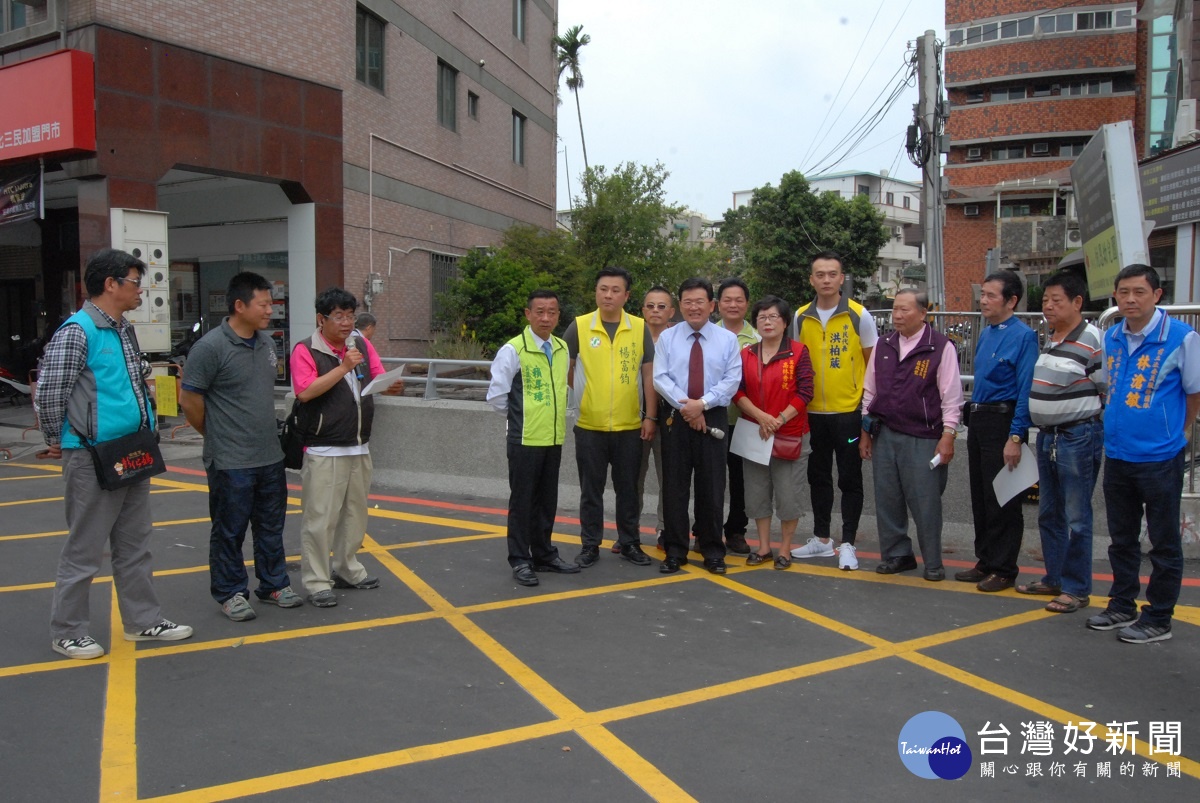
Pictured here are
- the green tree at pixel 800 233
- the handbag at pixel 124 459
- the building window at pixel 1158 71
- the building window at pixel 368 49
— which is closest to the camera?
the handbag at pixel 124 459

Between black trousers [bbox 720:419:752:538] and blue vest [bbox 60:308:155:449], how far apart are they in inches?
149

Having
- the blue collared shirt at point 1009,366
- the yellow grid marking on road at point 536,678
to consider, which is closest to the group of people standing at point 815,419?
the blue collared shirt at point 1009,366

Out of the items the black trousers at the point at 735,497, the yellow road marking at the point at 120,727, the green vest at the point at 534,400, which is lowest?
the yellow road marking at the point at 120,727

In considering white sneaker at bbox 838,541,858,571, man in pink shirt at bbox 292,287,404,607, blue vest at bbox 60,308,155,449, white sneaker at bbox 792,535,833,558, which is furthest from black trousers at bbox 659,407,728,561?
blue vest at bbox 60,308,155,449

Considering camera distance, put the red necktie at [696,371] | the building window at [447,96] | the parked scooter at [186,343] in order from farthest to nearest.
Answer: the building window at [447,96] → the parked scooter at [186,343] → the red necktie at [696,371]

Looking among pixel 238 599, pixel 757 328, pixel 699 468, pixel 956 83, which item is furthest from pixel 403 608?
pixel 956 83

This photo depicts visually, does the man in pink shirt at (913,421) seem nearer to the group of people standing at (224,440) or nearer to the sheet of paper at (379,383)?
the sheet of paper at (379,383)

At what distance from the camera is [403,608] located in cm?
545

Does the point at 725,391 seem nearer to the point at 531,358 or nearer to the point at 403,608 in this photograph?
the point at 531,358

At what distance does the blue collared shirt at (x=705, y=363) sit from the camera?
6141 mm

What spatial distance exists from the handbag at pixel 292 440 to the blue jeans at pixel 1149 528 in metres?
4.56

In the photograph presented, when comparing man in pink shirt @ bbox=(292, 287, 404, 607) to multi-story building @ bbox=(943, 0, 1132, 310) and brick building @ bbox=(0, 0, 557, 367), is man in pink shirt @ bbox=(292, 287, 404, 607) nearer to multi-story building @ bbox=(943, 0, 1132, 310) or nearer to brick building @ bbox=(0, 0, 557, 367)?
brick building @ bbox=(0, 0, 557, 367)

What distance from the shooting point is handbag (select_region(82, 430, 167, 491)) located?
178 inches

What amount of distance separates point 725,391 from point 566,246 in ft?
63.4
